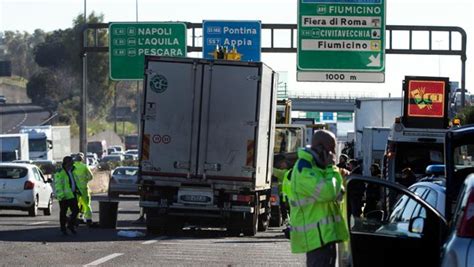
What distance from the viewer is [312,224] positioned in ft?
31.4

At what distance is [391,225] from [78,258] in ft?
24.3

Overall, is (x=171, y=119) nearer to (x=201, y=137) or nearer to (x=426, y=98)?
(x=201, y=137)

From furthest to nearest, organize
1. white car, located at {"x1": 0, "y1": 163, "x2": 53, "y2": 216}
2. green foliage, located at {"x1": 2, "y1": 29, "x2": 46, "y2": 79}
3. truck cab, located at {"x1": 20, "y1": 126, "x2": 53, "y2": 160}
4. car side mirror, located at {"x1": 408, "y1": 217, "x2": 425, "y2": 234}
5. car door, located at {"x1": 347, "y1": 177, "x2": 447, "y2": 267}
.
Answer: green foliage, located at {"x1": 2, "y1": 29, "x2": 46, "y2": 79} → truck cab, located at {"x1": 20, "y1": 126, "x2": 53, "y2": 160} → white car, located at {"x1": 0, "y1": 163, "x2": 53, "y2": 216} → car side mirror, located at {"x1": 408, "y1": 217, "x2": 425, "y2": 234} → car door, located at {"x1": 347, "y1": 177, "x2": 447, "y2": 267}

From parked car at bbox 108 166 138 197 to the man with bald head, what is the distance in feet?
111

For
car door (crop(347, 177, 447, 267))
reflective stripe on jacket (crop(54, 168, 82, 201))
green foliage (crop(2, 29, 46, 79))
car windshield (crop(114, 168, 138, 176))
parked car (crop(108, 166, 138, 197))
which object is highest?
green foliage (crop(2, 29, 46, 79))

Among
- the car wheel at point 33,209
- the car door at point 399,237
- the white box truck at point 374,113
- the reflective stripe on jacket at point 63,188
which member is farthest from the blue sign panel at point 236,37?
the car door at point 399,237

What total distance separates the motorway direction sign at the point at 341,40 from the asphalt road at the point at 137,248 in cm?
729

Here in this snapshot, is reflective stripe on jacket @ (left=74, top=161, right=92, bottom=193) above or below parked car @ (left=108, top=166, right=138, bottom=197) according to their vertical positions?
above

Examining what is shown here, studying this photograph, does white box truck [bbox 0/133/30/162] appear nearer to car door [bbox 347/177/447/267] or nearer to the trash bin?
the trash bin

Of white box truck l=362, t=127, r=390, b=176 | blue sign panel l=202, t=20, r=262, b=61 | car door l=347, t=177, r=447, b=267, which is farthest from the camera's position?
white box truck l=362, t=127, r=390, b=176

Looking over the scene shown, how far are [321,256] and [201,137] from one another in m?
12.0

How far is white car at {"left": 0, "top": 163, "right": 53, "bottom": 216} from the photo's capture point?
2961cm

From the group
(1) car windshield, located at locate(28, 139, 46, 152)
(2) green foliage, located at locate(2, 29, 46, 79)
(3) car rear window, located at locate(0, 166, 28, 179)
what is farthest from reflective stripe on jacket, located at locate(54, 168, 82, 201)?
(2) green foliage, located at locate(2, 29, 46, 79)

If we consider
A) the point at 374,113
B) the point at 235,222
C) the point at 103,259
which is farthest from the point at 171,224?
the point at 374,113
